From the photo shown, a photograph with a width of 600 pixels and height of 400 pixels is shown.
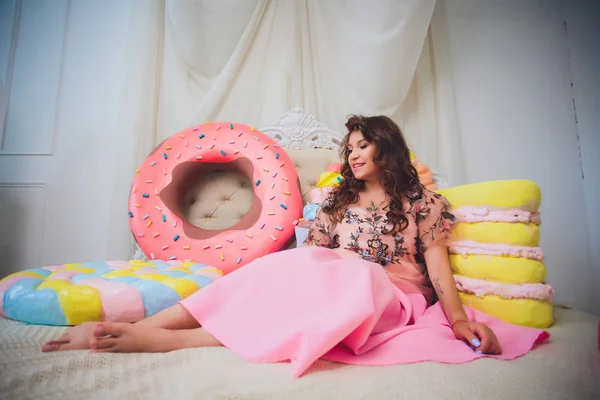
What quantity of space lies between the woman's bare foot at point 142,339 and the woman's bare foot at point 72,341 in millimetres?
49

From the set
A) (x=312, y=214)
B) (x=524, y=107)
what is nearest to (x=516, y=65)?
(x=524, y=107)

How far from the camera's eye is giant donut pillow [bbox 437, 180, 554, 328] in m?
0.74

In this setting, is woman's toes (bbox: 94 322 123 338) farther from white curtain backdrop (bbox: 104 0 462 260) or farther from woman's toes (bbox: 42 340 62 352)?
white curtain backdrop (bbox: 104 0 462 260)

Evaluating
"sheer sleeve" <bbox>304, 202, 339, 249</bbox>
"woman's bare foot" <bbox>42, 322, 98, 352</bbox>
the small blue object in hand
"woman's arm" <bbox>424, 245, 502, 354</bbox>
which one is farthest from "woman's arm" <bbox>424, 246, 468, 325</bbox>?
"woman's bare foot" <bbox>42, 322, 98, 352</bbox>

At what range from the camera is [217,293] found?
661 mm

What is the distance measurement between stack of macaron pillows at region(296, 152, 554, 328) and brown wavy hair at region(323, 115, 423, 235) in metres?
0.17

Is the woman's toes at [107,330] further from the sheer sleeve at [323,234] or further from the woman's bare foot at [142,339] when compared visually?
the sheer sleeve at [323,234]

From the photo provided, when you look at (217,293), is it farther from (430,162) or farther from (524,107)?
(524,107)

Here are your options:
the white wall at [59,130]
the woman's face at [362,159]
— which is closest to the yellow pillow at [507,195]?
the woman's face at [362,159]

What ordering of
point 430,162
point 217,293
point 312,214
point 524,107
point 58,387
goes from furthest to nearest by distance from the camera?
point 430,162, point 524,107, point 312,214, point 217,293, point 58,387

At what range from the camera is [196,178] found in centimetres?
142

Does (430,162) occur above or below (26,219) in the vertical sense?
above

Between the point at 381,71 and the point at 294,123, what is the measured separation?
0.52m

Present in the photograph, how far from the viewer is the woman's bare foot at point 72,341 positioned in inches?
21.6
